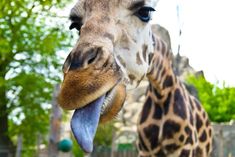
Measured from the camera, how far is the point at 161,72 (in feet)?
9.66

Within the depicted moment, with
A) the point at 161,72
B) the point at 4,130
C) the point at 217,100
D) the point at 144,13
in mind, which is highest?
the point at 144,13

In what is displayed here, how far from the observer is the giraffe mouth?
131 centimetres

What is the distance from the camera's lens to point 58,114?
19.5 feet

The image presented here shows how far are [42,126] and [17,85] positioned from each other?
1.31m

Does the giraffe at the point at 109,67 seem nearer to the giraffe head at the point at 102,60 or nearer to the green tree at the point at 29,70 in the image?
the giraffe head at the point at 102,60

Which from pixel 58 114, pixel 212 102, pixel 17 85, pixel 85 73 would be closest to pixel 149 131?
pixel 85 73

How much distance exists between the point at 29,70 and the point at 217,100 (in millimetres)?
5513

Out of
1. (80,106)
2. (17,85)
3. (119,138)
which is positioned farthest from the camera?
(119,138)

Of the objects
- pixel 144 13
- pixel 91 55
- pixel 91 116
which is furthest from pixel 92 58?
pixel 144 13

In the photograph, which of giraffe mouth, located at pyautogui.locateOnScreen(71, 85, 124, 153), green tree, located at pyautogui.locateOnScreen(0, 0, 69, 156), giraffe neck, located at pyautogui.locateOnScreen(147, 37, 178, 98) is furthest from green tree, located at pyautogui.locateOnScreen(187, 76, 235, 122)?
giraffe mouth, located at pyautogui.locateOnScreen(71, 85, 124, 153)

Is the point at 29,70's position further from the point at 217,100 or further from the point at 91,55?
the point at 91,55

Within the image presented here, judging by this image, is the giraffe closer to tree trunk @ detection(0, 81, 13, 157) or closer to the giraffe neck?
the giraffe neck

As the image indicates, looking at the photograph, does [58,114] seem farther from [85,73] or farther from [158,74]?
[85,73]

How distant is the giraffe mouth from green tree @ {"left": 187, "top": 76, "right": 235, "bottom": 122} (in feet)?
40.1
